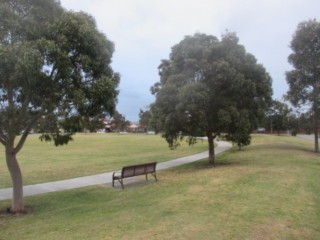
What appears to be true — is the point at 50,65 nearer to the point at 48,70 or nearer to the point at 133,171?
the point at 48,70

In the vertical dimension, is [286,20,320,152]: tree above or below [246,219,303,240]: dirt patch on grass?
above

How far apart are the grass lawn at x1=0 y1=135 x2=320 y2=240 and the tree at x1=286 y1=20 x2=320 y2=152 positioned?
62.9ft

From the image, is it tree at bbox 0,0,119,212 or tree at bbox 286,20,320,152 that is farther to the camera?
tree at bbox 286,20,320,152

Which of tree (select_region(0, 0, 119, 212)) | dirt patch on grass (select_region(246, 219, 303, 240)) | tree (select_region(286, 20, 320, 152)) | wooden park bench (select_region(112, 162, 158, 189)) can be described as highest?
tree (select_region(286, 20, 320, 152))

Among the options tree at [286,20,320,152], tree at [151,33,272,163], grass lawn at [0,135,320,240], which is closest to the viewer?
grass lawn at [0,135,320,240]

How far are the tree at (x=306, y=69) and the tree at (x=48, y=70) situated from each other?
23.8 metres

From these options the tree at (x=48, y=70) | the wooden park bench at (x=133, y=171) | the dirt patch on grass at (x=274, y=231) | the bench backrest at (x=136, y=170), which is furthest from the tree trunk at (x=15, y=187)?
the dirt patch on grass at (x=274, y=231)

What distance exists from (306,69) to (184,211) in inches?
1021

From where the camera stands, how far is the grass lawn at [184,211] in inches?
314

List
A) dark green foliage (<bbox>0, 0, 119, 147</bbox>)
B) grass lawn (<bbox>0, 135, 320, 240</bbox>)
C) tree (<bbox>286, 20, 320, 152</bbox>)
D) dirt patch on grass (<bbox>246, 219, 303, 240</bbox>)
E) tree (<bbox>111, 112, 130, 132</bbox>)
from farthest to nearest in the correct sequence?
tree (<bbox>111, 112, 130, 132</bbox>) < tree (<bbox>286, 20, 320, 152</bbox>) < dark green foliage (<bbox>0, 0, 119, 147</bbox>) < grass lawn (<bbox>0, 135, 320, 240</bbox>) < dirt patch on grass (<bbox>246, 219, 303, 240</bbox>)

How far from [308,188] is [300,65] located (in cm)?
2231

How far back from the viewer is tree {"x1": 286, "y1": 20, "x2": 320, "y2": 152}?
31312 millimetres

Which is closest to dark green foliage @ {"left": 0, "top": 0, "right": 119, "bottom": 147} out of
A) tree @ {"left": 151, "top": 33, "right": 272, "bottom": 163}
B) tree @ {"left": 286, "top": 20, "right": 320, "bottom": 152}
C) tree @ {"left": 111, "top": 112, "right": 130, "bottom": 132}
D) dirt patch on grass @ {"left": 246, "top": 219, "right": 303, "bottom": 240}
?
dirt patch on grass @ {"left": 246, "top": 219, "right": 303, "bottom": 240}

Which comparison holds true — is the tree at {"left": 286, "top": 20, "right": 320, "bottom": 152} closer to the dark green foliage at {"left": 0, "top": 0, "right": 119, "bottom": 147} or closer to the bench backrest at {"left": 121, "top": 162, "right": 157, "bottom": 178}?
the bench backrest at {"left": 121, "top": 162, "right": 157, "bottom": 178}
